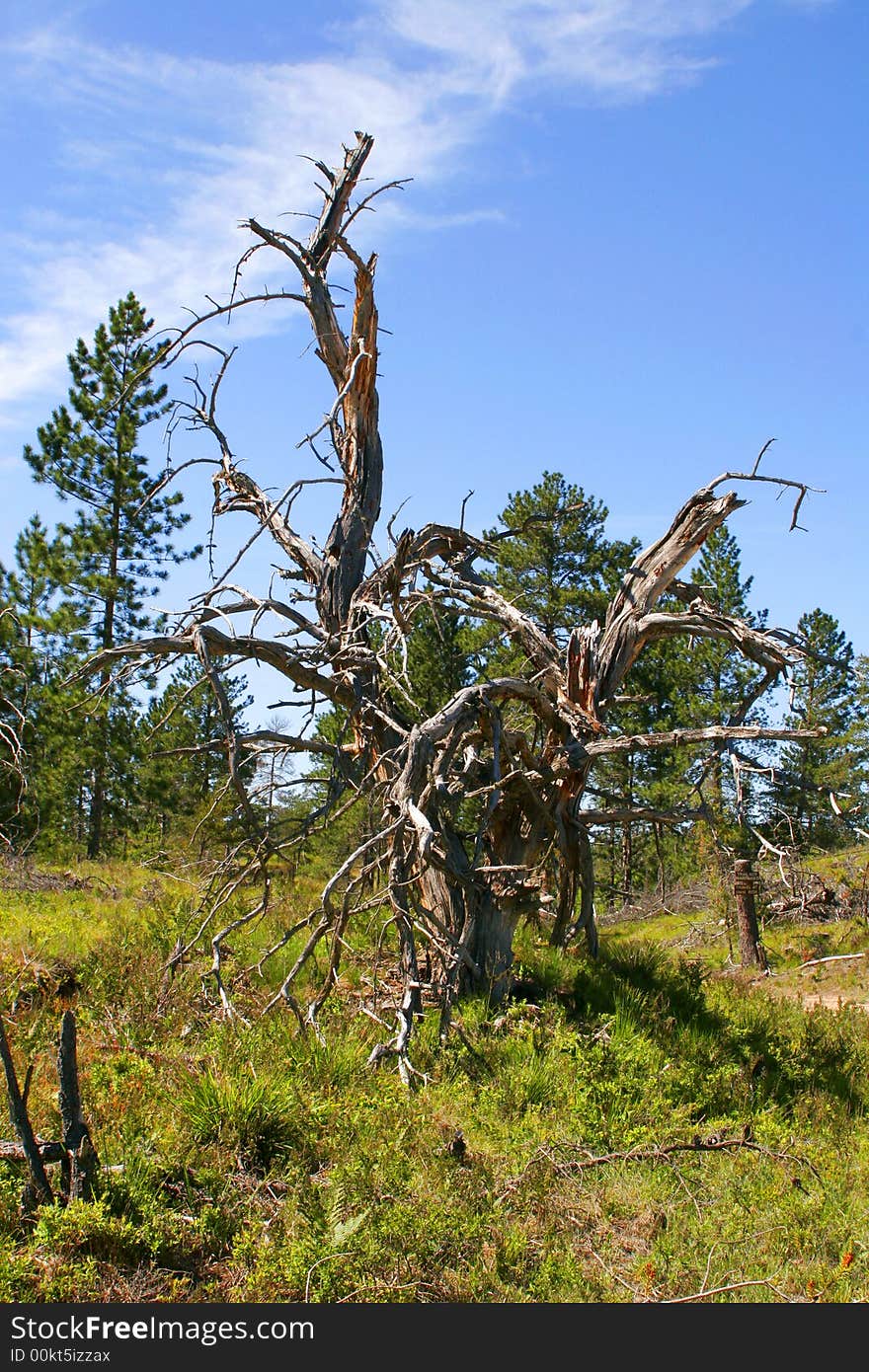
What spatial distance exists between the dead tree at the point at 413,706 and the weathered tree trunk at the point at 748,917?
591 cm

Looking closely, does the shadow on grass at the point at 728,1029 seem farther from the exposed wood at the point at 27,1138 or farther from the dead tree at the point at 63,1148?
the exposed wood at the point at 27,1138

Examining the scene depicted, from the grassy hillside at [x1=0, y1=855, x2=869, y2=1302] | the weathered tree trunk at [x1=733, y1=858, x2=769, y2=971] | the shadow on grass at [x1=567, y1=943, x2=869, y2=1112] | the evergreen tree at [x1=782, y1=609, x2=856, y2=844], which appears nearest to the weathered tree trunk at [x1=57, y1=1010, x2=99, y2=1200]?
the grassy hillside at [x1=0, y1=855, x2=869, y2=1302]

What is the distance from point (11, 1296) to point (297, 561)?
7.12 meters

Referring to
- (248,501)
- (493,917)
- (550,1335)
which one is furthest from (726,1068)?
(248,501)

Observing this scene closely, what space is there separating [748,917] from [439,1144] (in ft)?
A: 35.6

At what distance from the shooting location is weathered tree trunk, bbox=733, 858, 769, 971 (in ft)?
49.8

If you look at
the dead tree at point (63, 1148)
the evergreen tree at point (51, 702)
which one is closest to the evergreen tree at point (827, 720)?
the evergreen tree at point (51, 702)

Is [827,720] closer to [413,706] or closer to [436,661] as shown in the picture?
[436,661]

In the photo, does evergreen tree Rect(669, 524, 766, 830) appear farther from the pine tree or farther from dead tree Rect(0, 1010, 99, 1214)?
dead tree Rect(0, 1010, 99, 1214)

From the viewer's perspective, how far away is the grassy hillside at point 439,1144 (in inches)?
175

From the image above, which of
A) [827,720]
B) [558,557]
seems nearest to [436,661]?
[558,557]

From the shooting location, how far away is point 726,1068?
7.54 metres

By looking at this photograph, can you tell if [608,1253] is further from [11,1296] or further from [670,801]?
[670,801]

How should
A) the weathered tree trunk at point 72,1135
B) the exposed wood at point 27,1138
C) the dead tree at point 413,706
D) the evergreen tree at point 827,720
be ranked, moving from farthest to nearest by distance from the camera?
the evergreen tree at point 827,720
the dead tree at point 413,706
the weathered tree trunk at point 72,1135
the exposed wood at point 27,1138
